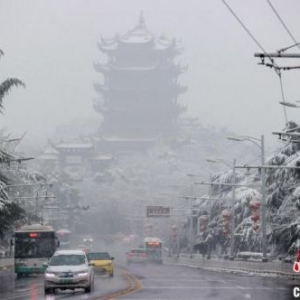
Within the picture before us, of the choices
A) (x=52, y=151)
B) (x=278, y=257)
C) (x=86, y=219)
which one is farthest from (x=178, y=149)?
(x=278, y=257)

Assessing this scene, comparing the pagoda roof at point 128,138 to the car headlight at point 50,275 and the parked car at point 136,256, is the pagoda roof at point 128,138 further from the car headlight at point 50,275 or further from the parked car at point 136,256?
the car headlight at point 50,275

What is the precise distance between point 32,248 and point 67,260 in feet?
61.8

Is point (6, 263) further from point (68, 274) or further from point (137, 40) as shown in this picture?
point (137, 40)

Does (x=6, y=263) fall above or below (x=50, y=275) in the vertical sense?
above

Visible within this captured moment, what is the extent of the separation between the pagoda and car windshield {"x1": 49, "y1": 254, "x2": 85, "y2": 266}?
492ft

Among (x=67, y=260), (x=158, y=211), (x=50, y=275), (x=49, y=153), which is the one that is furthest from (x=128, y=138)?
(x=50, y=275)

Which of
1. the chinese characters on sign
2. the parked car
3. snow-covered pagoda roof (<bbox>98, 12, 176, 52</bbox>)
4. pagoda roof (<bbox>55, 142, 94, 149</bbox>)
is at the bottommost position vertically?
the parked car

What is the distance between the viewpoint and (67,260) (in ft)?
103

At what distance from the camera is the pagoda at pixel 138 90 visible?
599 ft

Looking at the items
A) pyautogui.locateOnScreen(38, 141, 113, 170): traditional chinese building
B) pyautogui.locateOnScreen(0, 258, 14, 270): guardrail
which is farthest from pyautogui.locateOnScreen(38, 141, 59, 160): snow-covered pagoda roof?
pyautogui.locateOnScreen(0, 258, 14, 270): guardrail

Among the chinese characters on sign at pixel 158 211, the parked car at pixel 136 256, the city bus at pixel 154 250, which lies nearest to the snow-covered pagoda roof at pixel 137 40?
the chinese characters on sign at pixel 158 211

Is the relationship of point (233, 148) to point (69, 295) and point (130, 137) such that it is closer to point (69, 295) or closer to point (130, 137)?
point (130, 137)

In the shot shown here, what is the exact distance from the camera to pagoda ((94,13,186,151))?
182625 mm

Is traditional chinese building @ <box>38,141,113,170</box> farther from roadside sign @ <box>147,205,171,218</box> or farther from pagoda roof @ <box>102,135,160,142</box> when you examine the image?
roadside sign @ <box>147,205,171,218</box>
